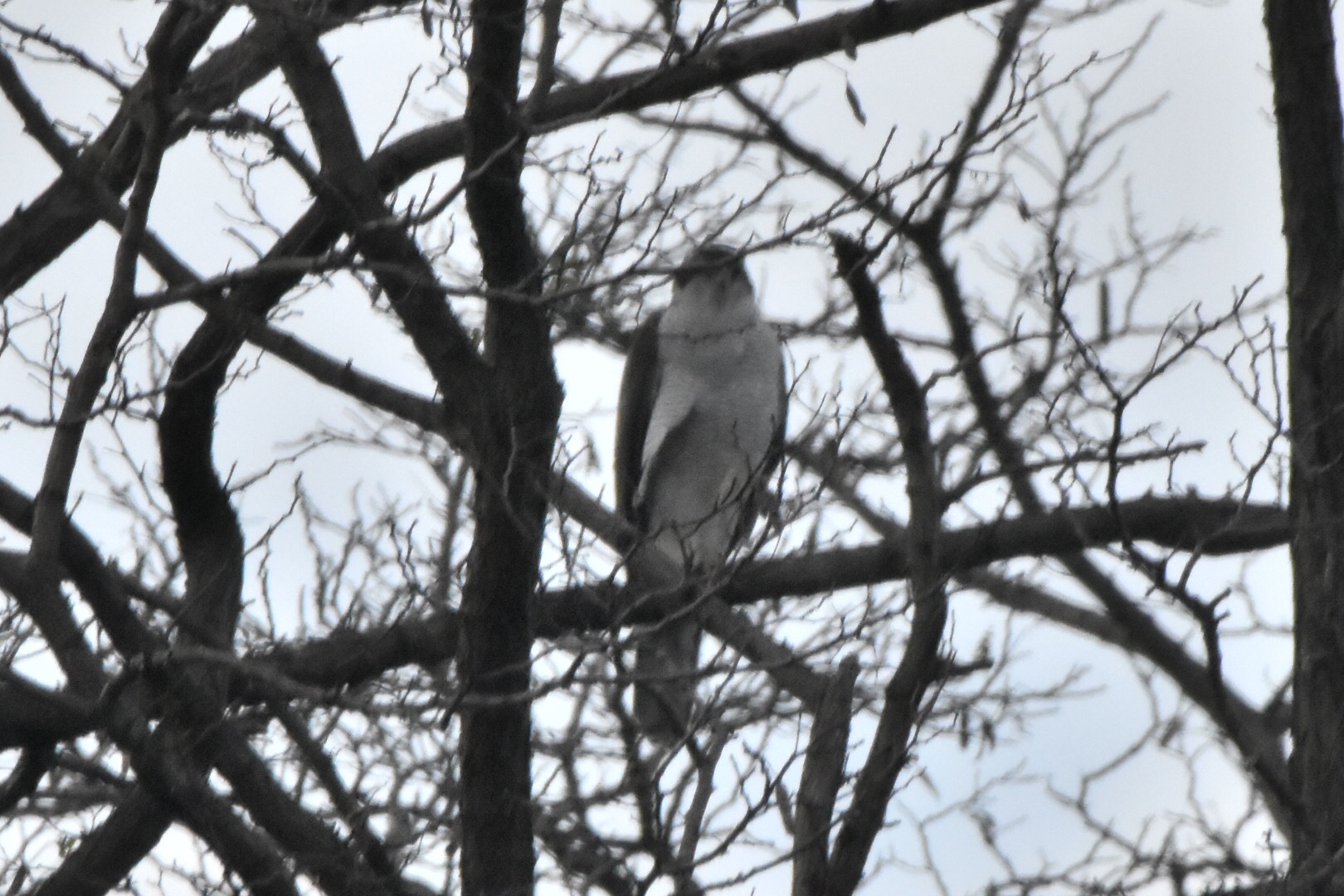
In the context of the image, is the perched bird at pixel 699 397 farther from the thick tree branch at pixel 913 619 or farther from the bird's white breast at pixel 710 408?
the thick tree branch at pixel 913 619

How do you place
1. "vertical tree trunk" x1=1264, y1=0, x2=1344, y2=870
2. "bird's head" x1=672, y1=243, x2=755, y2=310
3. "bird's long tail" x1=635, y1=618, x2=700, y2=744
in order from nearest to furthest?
"bird's long tail" x1=635, y1=618, x2=700, y2=744
"vertical tree trunk" x1=1264, y1=0, x2=1344, y2=870
"bird's head" x1=672, y1=243, x2=755, y2=310

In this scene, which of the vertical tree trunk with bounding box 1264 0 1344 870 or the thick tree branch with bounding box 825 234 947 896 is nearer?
the thick tree branch with bounding box 825 234 947 896

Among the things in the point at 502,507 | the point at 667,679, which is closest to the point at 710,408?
the point at 502,507

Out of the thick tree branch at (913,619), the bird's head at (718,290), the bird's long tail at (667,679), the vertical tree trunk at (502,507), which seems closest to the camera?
the thick tree branch at (913,619)

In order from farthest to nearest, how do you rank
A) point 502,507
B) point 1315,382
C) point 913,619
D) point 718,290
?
point 718,290
point 1315,382
point 502,507
point 913,619

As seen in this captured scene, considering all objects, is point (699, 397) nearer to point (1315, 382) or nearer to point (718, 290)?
point (718, 290)

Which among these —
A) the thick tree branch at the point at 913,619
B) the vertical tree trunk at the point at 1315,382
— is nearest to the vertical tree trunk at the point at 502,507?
the thick tree branch at the point at 913,619

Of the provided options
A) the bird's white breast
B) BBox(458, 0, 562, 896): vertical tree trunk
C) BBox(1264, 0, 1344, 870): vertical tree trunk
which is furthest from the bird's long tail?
the bird's white breast

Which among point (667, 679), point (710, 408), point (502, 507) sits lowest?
point (667, 679)

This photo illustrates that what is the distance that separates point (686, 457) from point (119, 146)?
3806 mm

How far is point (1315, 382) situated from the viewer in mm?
4328

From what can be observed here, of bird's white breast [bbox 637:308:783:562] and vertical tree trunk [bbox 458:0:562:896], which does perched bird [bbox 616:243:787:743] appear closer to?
bird's white breast [bbox 637:308:783:562]

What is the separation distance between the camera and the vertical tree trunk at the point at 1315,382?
4023 millimetres

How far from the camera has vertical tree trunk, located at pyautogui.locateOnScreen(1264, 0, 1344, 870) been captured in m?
4.02
